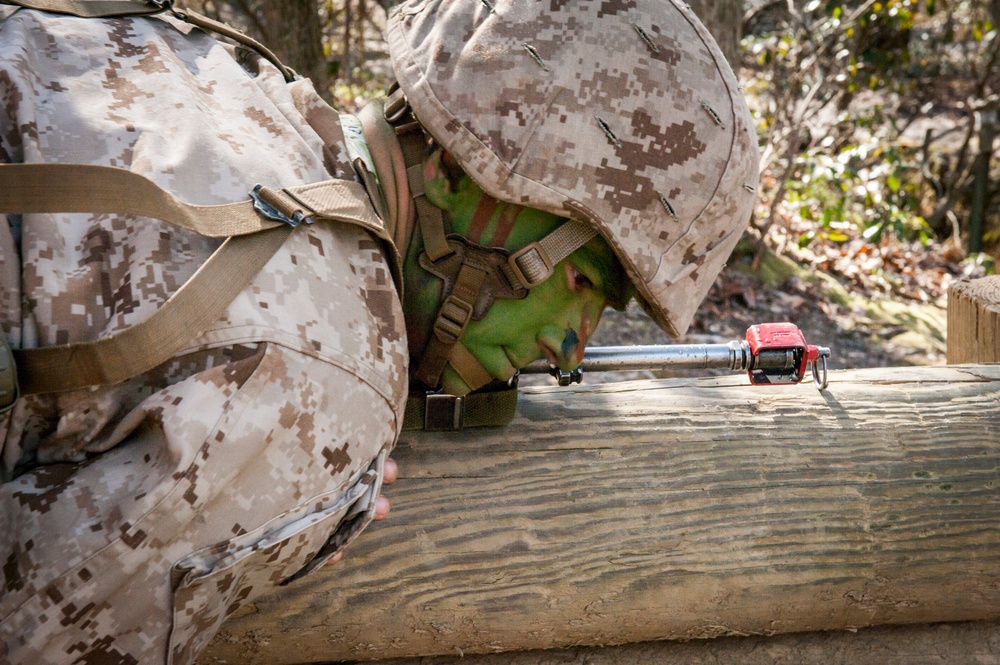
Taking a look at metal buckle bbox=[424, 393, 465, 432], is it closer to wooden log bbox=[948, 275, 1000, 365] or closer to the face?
the face

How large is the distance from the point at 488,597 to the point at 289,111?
3.65 feet

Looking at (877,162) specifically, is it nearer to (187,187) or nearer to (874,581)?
(874,581)

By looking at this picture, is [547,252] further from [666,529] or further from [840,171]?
[840,171]

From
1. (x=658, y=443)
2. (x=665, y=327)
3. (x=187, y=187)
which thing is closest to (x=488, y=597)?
(x=658, y=443)

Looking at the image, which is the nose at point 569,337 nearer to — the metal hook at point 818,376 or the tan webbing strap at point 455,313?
the tan webbing strap at point 455,313

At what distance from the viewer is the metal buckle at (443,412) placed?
1965 mm

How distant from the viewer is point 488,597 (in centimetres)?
191

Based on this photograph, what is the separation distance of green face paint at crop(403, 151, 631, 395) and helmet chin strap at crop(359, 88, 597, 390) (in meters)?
0.02

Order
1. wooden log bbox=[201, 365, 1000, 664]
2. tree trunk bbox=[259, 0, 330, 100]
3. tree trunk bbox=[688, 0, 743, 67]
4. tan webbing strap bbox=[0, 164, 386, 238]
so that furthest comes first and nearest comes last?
1. tree trunk bbox=[688, 0, 743, 67]
2. tree trunk bbox=[259, 0, 330, 100]
3. wooden log bbox=[201, 365, 1000, 664]
4. tan webbing strap bbox=[0, 164, 386, 238]

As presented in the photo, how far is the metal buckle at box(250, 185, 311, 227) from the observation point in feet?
4.80

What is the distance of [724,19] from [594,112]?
136 inches

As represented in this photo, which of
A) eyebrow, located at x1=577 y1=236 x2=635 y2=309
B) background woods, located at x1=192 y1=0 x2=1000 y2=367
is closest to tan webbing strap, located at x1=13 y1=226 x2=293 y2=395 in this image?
eyebrow, located at x1=577 y1=236 x2=635 y2=309

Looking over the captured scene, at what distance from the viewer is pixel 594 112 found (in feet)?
→ 5.59

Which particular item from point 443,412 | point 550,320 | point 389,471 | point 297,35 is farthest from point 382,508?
point 297,35
